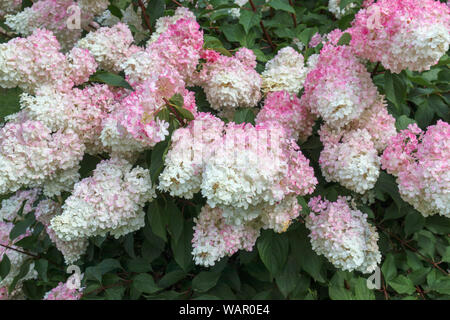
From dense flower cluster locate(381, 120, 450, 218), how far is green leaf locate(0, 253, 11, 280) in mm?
1932

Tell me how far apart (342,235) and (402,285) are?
492mm

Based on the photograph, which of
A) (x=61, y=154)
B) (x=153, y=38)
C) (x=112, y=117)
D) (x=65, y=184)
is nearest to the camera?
(x=112, y=117)

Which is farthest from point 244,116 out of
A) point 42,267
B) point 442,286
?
point 42,267

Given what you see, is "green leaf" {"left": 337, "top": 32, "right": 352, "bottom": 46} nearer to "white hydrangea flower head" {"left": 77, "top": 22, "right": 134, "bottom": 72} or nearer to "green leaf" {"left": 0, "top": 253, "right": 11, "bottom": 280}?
"white hydrangea flower head" {"left": 77, "top": 22, "right": 134, "bottom": 72}

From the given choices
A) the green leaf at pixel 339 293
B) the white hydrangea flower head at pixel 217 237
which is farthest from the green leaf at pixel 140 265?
the green leaf at pixel 339 293

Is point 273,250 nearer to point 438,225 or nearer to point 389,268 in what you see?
point 389,268

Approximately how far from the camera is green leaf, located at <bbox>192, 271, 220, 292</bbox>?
5.82 ft

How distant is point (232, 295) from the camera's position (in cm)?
181

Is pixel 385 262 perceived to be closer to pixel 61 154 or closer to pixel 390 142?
pixel 390 142

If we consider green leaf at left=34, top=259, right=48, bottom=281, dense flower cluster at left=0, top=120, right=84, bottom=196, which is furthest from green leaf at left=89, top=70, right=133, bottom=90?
green leaf at left=34, top=259, right=48, bottom=281

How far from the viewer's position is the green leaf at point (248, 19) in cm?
202

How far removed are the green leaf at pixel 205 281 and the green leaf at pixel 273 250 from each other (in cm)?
29

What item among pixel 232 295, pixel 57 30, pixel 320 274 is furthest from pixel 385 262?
pixel 57 30

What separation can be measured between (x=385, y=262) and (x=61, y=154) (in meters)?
1.46
